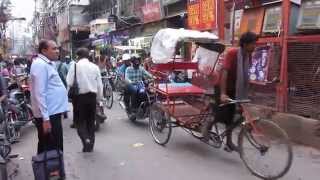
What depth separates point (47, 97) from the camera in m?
6.41

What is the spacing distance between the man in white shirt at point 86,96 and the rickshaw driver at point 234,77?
234cm

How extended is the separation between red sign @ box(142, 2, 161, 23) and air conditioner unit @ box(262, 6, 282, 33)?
51.5 feet

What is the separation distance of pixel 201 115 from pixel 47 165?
3.21 m

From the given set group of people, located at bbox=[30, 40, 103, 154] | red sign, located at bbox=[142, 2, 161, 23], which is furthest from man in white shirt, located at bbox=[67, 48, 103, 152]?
red sign, located at bbox=[142, 2, 161, 23]

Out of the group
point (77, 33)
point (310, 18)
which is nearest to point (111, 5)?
point (77, 33)

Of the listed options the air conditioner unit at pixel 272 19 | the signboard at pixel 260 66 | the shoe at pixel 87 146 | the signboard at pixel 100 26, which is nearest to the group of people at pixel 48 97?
the shoe at pixel 87 146

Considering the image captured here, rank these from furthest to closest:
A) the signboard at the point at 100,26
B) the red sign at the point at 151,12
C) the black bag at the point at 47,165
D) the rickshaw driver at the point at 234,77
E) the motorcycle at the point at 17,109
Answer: the signboard at the point at 100,26, the red sign at the point at 151,12, the motorcycle at the point at 17,109, the rickshaw driver at the point at 234,77, the black bag at the point at 47,165

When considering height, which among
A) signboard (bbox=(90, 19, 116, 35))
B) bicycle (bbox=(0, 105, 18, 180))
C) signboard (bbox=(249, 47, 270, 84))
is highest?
signboard (bbox=(90, 19, 116, 35))

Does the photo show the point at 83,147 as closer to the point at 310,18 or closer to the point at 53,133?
the point at 53,133

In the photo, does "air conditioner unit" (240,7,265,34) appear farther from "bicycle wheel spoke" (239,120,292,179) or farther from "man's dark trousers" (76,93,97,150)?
"bicycle wheel spoke" (239,120,292,179)

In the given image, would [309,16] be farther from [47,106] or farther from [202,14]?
[202,14]

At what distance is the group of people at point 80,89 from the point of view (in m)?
6.33

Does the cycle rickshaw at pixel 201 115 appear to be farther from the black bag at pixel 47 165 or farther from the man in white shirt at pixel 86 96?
the black bag at pixel 47 165

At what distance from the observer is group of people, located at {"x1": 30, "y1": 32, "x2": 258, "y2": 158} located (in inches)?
249
